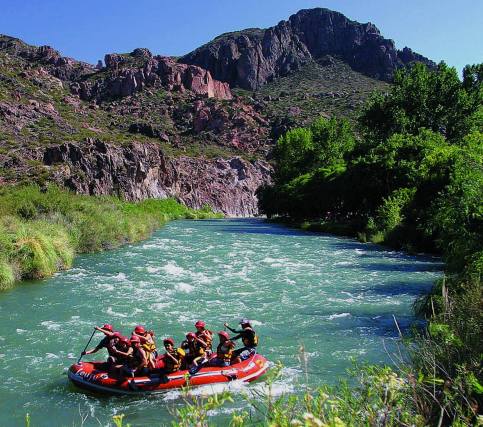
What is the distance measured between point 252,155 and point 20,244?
3424 inches

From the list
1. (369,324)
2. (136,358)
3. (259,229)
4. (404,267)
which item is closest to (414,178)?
(404,267)

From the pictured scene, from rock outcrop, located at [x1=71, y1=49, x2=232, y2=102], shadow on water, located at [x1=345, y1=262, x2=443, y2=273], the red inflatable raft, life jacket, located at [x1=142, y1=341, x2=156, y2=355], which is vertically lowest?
shadow on water, located at [x1=345, y1=262, x2=443, y2=273]

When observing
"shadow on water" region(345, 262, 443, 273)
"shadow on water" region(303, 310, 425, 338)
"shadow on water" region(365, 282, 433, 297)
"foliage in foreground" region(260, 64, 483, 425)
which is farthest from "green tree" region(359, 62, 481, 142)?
"shadow on water" region(303, 310, 425, 338)

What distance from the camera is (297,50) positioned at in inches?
6570

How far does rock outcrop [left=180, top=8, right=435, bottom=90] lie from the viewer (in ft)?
503

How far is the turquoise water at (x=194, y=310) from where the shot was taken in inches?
336

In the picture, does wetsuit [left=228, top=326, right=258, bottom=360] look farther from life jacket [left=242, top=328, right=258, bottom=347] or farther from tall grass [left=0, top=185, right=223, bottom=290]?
tall grass [left=0, top=185, right=223, bottom=290]

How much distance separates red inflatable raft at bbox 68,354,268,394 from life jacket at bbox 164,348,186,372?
114mm

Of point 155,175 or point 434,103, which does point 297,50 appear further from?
point 434,103

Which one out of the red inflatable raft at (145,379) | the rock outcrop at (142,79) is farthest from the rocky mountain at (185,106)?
the red inflatable raft at (145,379)

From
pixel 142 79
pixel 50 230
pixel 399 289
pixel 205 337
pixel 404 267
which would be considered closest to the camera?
pixel 205 337

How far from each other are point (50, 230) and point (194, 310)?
34.1ft

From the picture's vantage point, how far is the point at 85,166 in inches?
2448

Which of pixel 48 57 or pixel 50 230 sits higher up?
pixel 48 57
